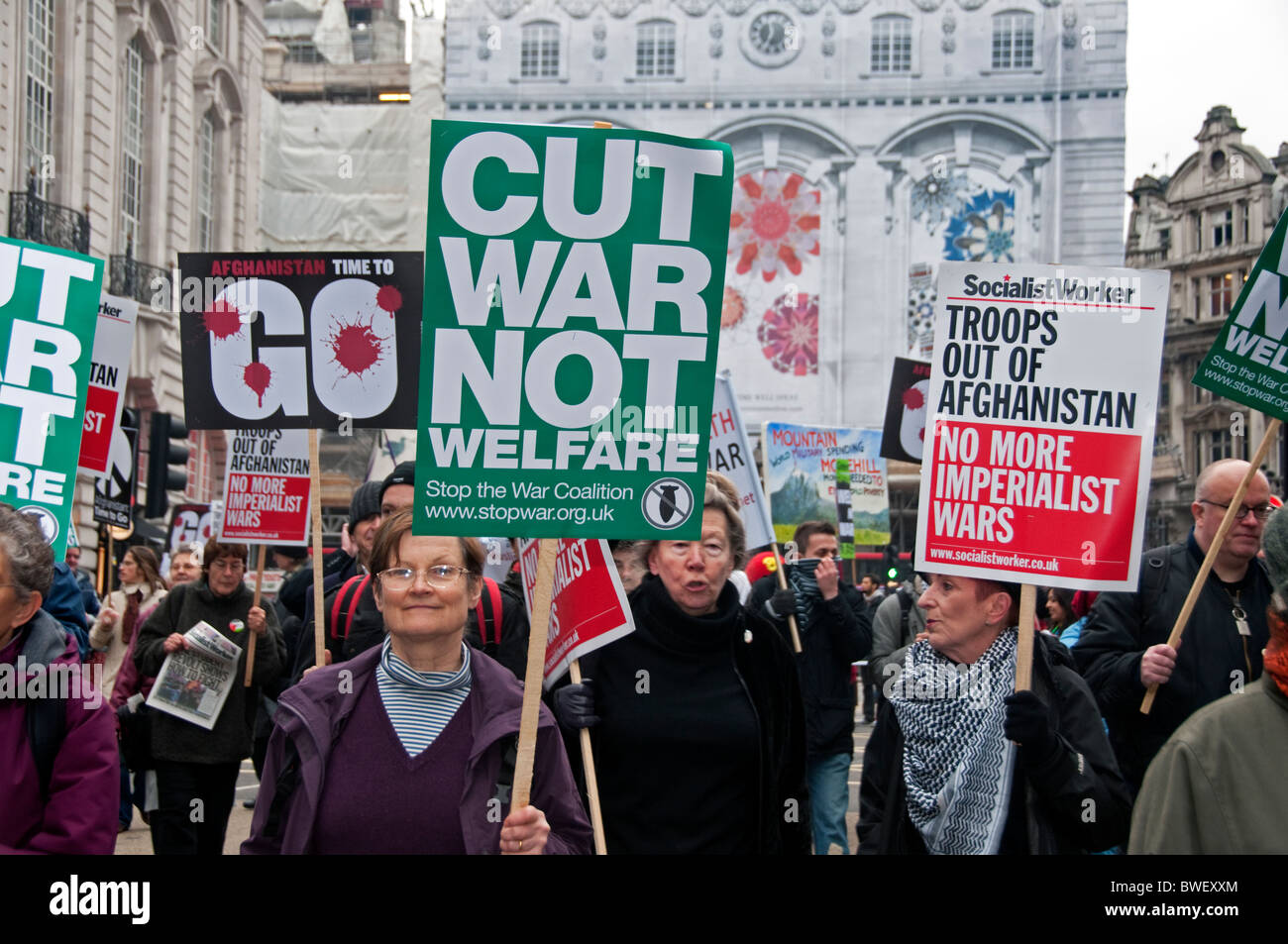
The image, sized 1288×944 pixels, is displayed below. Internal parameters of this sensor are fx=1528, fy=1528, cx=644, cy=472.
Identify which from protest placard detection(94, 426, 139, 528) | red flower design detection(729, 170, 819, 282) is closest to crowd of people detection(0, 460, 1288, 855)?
protest placard detection(94, 426, 139, 528)

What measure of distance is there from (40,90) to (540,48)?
66.3 feet

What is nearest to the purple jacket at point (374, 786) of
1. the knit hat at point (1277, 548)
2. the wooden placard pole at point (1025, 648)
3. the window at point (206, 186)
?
the wooden placard pole at point (1025, 648)

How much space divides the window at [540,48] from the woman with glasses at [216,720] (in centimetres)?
3258

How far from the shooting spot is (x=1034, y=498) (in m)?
3.94

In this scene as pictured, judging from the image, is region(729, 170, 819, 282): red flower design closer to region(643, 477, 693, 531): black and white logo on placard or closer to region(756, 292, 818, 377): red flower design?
region(756, 292, 818, 377): red flower design

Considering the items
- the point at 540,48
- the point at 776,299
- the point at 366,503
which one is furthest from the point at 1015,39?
the point at 366,503

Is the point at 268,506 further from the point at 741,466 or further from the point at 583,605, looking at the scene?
the point at 583,605

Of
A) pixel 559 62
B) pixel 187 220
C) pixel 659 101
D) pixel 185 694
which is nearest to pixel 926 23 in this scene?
pixel 659 101

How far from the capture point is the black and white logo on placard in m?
3.24

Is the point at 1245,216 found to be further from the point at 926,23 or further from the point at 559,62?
the point at 559,62

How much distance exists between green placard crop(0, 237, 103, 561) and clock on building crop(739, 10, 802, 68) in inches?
1352

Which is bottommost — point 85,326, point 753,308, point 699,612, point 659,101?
point 699,612

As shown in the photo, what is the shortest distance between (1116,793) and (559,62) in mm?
35955

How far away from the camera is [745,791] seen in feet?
12.5
